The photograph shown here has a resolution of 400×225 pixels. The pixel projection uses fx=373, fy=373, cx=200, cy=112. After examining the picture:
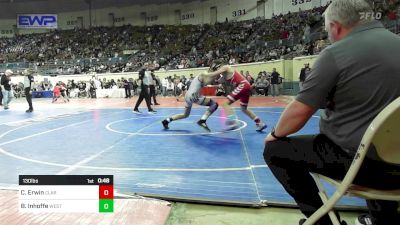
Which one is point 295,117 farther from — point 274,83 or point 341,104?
point 274,83

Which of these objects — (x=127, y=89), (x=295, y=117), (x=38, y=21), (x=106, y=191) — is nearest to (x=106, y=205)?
(x=106, y=191)

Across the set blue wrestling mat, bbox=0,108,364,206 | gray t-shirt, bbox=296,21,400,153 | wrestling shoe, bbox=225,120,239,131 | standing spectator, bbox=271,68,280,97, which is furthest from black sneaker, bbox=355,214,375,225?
standing spectator, bbox=271,68,280,97

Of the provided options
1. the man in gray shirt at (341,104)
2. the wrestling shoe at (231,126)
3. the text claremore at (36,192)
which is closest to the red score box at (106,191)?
the text claremore at (36,192)

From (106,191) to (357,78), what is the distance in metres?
1.85

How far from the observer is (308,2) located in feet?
93.5

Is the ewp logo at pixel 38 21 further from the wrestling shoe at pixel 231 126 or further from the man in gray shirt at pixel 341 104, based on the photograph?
the man in gray shirt at pixel 341 104

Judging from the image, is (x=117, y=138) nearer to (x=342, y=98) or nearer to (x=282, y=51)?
(x=342, y=98)

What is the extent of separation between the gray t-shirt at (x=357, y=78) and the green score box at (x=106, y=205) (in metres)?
1.62

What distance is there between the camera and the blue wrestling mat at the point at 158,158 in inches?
144

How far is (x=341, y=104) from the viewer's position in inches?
75.8

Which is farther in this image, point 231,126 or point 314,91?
point 231,126

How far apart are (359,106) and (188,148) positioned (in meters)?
4.22

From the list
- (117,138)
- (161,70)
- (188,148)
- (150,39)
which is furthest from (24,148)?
(150,39)

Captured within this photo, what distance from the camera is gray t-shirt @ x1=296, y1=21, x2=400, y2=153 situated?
71.6 inches
